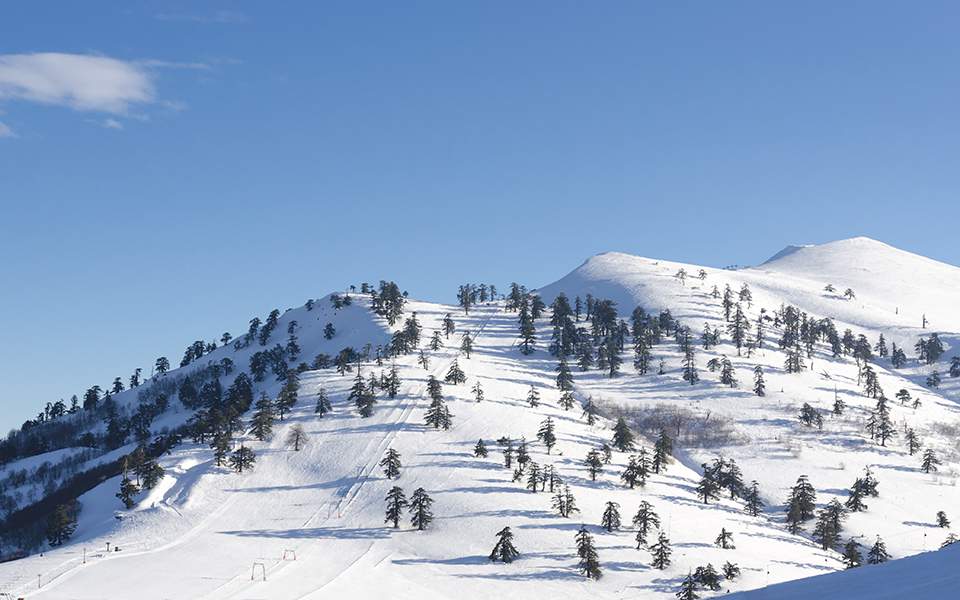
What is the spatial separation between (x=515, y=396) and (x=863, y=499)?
218 ft

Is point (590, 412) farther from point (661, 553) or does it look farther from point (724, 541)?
point (661, 553)

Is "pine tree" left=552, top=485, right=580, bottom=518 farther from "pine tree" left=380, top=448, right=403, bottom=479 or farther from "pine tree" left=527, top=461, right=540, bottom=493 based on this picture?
"pine tree" left=380, top=448, right=403, bottom=479

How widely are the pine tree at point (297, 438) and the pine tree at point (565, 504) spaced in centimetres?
4716

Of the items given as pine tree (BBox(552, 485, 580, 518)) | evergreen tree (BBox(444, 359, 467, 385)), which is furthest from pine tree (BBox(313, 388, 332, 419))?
pine tree (BBox(552, 485, 580, 518))

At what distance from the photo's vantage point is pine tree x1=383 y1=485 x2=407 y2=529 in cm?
10250

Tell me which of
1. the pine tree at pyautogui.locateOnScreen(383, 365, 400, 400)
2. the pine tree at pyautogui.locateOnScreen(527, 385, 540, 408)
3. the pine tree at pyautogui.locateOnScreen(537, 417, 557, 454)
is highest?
the pine tree at pyautogui.locateOnScreen(383, 365, 400, 400)

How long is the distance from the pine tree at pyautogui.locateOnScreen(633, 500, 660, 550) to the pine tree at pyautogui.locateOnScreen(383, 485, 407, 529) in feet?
99.3

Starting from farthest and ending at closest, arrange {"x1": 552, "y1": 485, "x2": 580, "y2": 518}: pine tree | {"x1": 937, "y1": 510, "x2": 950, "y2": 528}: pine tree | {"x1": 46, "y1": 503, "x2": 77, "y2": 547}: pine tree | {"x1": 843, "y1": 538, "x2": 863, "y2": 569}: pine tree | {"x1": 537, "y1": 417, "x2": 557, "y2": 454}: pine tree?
{"x1": 537, "y1": 417, "x2": 557, "y2": 454}: pine tree < {"x1": 937, "y1": 510, "x2": 950, "y2": 528}: pine tree < {"x1": 46, "y1": 503, "x2": 77, "y2": 547}: pine tree < {"x1": 552, "y1": 485, "x2": 580, "y2": 518}: pine tree < {"x1": 843, "y1": 538, "x2": 863, "y2": 569}: pine tree

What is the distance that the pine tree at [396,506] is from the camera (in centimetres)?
10250

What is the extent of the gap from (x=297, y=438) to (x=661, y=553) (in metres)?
66.9

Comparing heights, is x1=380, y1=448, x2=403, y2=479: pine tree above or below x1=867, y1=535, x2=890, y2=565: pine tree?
above

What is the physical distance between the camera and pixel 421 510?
334ft

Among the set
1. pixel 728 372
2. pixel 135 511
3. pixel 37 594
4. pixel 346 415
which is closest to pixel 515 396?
Result: pixel 346 415

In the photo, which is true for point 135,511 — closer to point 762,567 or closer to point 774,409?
point 762,567
